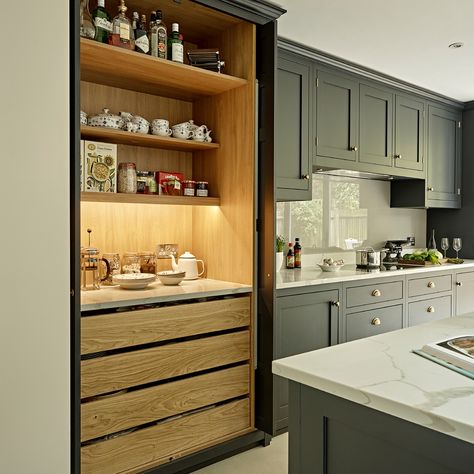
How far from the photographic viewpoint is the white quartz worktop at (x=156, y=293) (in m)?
2.08

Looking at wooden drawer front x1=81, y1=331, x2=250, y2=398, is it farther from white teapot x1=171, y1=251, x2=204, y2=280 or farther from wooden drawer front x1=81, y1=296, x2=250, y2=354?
white teapot x1=171, y1=251, x2=204, y2=280

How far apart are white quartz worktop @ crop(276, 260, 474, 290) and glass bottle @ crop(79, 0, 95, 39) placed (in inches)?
64.3

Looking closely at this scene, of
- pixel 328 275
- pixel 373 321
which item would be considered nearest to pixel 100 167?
pixel 328 275

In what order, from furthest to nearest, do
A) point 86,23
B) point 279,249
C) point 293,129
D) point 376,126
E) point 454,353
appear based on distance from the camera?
1. point 376,126
2. point 279,249
3. point 293,129
4. point 86,23
5. point 454,353

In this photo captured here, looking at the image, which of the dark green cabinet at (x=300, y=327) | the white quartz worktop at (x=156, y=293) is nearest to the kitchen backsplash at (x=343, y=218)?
the dark green cabinet at (x=300, y=327)

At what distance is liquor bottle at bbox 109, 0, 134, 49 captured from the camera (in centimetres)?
224

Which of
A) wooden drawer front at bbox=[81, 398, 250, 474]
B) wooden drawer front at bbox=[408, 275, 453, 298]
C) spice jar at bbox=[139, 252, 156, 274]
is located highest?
spice jar at bbox=[139, 252, 156, 274]

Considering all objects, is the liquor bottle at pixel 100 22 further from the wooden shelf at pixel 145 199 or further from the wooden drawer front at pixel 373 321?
the wooden drawer front at pixel 373 321

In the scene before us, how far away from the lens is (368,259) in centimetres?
371

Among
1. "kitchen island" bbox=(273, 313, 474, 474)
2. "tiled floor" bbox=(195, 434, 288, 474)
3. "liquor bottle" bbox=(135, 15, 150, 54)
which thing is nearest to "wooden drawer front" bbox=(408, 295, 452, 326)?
"tiled floor" bbox=(195, 434, 288, 474)

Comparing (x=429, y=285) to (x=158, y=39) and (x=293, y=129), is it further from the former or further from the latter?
(x=158, y=39)

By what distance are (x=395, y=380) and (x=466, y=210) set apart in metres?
4.25

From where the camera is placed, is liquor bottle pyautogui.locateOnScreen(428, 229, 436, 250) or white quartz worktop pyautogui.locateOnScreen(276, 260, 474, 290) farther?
liquor bottle pyautogui.locateOnScreen(428, 229, 436, 250)

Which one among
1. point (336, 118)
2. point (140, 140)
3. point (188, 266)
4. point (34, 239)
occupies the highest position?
point (336, 118)
